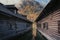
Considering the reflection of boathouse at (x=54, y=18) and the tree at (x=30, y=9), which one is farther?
the tree at (x=30, y=9)

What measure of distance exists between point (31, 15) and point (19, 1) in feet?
47.3

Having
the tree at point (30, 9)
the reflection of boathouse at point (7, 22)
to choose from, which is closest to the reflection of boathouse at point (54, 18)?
the reflection of boathouse at point (7, 22)

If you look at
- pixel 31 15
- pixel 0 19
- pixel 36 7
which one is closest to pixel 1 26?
pixel 0 19

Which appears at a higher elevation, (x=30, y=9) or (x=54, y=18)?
(x=30, y=9)

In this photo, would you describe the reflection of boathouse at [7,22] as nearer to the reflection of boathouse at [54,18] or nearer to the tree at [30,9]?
the reflection of boathouse at [54,18]

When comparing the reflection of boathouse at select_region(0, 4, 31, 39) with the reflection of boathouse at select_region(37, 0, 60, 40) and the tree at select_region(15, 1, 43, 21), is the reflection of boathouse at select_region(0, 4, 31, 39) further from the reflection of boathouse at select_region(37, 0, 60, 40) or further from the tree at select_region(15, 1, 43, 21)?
the tree at select_region(15, 1, 43, 21)

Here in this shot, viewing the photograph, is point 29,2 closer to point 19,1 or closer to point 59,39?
point 19,1

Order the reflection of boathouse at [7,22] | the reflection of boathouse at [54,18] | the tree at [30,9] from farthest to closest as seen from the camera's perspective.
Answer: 1. the tree at [30,9]
2. the reflection of boathouse at [7,22]
3. the reflection of boathouse at [54,18]

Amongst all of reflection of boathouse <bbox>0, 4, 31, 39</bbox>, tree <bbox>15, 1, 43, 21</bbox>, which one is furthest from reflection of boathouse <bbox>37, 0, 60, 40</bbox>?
tree <bbox>15, 1, 43, 21</bbox>

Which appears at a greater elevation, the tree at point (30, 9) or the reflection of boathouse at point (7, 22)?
the tree at point (30, 9)

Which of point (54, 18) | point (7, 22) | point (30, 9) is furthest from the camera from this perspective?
point (30, 9)

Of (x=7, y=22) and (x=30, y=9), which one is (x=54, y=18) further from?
(x=30, y=9)

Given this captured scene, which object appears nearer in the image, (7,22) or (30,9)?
(7,22)

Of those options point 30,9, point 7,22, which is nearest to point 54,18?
point 7,22
